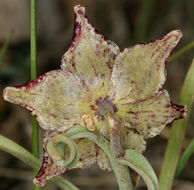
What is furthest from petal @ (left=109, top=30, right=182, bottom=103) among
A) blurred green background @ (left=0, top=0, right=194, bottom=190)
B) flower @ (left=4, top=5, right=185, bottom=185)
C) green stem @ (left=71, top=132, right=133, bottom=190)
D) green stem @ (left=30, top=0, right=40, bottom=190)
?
blurred green background @ (left=0, top=0, right=194, bottom=190)

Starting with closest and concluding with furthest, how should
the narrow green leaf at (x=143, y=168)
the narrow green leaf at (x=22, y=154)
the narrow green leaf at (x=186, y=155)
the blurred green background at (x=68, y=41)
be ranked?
1. the narrow green leaf at (x=143, y=168)
2. the narrow green leaf at (x=22, y=154)
3. the narrow green leaf at (x=186, y=155)
4. the blurred green background at (x=68, y=41)

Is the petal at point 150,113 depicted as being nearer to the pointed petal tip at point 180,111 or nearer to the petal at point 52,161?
the pointed petal tip at point 180,111

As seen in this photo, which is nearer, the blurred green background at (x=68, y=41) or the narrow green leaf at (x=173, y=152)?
the narrow green leaf at (x=173, y=152)

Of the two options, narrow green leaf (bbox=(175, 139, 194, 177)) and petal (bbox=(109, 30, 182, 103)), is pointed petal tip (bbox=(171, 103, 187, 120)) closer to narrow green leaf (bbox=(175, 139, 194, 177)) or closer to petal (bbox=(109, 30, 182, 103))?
petal (bbox=(109, 30, 182, 103))

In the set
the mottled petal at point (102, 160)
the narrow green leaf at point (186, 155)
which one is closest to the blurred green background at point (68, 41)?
the narrow green leaf at point (186, 155)

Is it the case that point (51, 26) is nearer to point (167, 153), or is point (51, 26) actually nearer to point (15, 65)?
point (15, 65)

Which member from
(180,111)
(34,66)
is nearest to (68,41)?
(34,66)
